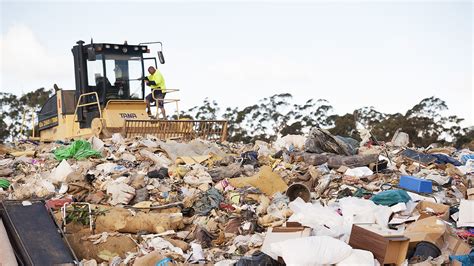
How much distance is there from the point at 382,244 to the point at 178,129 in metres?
7.27

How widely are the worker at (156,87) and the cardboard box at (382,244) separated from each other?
750 cm

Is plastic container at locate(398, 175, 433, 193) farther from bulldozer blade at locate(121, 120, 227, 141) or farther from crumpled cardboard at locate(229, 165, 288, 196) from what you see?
bulldozer blade at locate(121, 120, 227, 141)

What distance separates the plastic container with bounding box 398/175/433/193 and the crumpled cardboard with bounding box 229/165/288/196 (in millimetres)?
1461

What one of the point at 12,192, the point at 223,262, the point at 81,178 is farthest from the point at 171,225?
the point at 12,192

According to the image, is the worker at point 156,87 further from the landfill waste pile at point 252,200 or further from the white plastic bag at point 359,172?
the white plastic bag at point 359,172

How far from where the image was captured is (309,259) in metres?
5.11

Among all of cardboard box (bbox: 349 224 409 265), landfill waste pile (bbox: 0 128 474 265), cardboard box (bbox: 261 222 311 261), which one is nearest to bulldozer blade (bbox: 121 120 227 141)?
landfill waste pile (bbox: 0 128 474 265)

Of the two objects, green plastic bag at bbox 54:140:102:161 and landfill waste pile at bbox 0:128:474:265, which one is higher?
green plastic bag at bbox 54:140:102:161

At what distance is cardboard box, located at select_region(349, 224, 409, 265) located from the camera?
17.6ft

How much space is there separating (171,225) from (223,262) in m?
1.13

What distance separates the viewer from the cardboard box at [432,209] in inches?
267

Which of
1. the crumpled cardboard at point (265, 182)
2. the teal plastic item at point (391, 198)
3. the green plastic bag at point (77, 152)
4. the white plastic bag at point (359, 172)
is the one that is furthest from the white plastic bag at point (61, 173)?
the teal plastic item at point (391, 198)

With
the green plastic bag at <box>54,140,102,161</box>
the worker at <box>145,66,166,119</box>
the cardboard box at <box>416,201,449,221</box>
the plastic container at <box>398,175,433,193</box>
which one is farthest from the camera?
the worker at <box>145,66,166,119</box>

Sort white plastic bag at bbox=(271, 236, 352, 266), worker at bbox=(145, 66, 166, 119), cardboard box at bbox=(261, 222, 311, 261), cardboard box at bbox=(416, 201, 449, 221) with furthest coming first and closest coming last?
worker at bbox=(145, 66, 166, 119) < cardboard box at bbox=(416, 201, 449, 221) < cardboard box at bbox=(261, 222, 311, 261) < white plastic bag at bbox=(271, 236, 352, 266)
